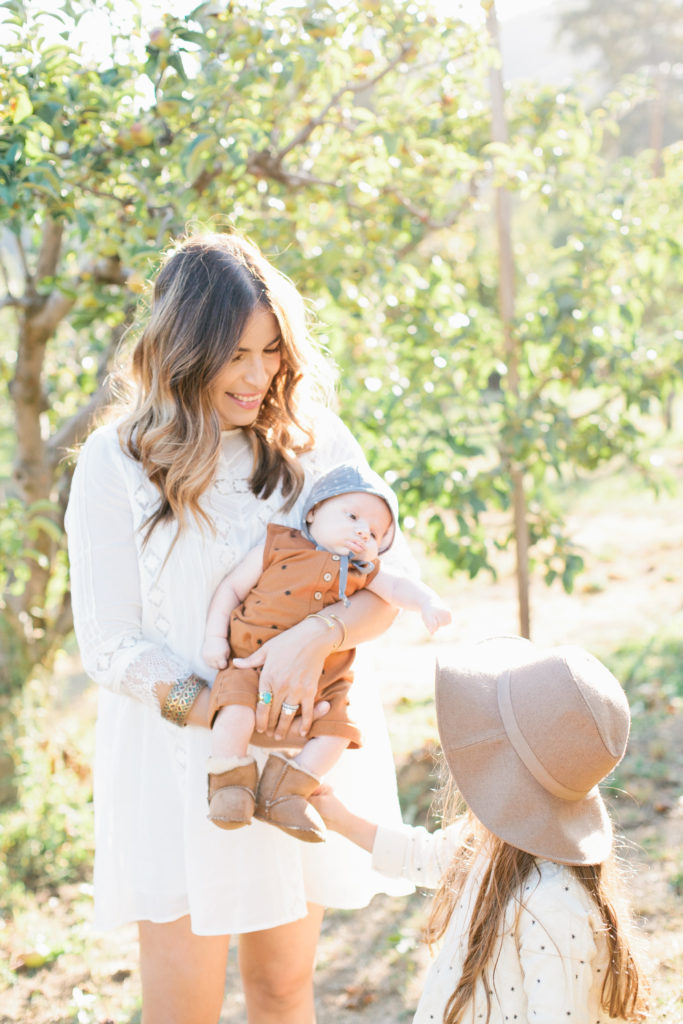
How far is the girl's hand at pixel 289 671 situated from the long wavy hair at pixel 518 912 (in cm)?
39

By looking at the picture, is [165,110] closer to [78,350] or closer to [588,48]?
[78,350]

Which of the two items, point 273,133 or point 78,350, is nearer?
point 273,133

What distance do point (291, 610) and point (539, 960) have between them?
690 mm

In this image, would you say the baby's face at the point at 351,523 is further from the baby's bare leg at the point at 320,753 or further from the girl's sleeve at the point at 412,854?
the girl's sleeve at the point at 412,854

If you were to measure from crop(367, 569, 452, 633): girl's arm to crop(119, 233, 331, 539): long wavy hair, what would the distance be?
0.35 meters

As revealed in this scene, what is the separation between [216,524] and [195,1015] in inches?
34.4

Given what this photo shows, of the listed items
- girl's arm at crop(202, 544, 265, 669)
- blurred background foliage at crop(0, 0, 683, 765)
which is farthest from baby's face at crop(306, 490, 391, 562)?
blurred background foliage at crop(0, 0, 683, 765)

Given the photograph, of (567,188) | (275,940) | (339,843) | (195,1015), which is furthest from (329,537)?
(567,188)

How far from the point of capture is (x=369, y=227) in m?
3.15

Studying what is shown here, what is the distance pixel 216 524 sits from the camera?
1.77 metres

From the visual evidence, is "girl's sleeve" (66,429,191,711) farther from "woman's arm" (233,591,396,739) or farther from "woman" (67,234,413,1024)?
"woman's arm" (233,591,396,739)

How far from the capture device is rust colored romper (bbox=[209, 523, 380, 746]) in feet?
5.48

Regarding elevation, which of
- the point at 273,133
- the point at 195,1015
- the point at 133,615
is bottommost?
the point at 195,1015

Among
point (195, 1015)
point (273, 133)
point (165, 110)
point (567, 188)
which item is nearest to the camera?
point (195, 1015)
